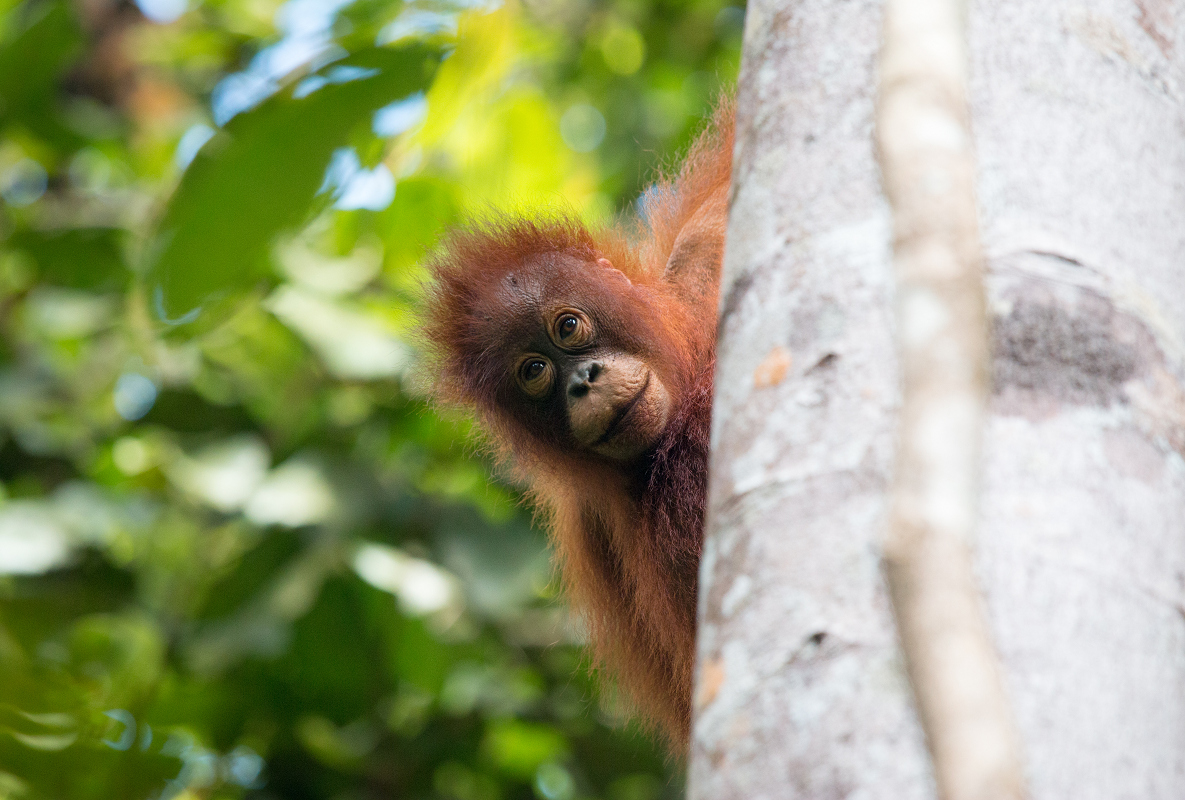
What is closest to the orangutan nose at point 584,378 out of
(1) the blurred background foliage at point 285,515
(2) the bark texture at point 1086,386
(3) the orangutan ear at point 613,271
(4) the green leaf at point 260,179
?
(3) the orangutan ear at point 613,271

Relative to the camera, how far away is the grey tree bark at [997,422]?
958 mm

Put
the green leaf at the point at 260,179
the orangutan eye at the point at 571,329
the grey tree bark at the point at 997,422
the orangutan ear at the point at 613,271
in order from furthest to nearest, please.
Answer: the orangutan ear at the point at 613,271 < the orangutan eye at the point at 571,329 < the green leaf at the point at 260,179 < the grey tree bark at the point at 997,422

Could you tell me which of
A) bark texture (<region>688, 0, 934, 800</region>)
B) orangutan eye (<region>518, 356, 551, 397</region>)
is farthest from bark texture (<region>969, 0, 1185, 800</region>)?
orangutan eye (<region>518, 356, 551, 397</region>)

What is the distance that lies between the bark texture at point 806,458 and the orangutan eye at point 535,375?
213cm

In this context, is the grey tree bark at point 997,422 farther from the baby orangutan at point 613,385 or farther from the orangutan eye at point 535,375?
the orangutan eye at point 535,375

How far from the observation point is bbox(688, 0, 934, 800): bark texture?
38.7 inches

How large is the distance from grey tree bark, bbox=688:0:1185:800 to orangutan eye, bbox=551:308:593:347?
2.05 metres

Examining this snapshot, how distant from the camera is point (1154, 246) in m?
1.20

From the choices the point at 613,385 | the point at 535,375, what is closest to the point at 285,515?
the point at 535,375

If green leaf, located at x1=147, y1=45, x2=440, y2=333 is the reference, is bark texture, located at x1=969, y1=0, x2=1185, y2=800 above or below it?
above

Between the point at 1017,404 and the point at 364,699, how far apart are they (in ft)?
11.9

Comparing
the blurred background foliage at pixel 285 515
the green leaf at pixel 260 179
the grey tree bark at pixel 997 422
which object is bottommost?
the blurred background foliage at pixel 285 515

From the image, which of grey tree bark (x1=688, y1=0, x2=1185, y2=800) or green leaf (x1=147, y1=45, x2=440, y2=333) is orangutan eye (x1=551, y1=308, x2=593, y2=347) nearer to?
green leaf (x1=147, y1=45, x2=440, y2=333)

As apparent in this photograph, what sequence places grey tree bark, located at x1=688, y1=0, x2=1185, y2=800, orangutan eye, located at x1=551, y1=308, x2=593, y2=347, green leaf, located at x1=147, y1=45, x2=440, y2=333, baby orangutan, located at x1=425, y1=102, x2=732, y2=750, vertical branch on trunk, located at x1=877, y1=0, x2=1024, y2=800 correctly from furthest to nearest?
orangutan eye, located at x1=551, y1=308, x2=593, y2=347, baby orangutan, located at x1=425, y1=102, x2=732, y2=750, green leaf, located at x1=147, y1=45, x2=440, y2=333, grey tree bark, located at x1=688, y1=0, x2=1185, y2=800, vertical branch on trunk, located at x1=877, y1=0, x2=1024, y2=800
